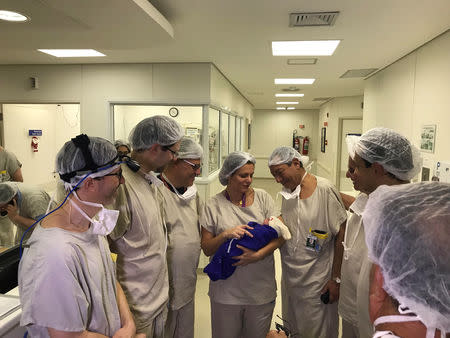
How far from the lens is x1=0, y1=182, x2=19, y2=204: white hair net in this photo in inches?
90.3

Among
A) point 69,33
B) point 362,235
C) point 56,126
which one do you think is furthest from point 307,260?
point 56,126

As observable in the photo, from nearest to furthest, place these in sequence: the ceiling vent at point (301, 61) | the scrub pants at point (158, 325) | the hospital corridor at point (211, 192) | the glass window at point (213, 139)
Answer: the hospital corridor at point (211, 192) < the scrub pants at point (158, 325) < the ceiling vent at point (301, 61) < the glass window at point (213, 139)

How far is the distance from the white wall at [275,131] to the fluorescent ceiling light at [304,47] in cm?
770

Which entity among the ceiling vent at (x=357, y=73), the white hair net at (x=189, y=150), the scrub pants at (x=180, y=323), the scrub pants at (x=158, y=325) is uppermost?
the ceiling vent at (x=357, y=73)

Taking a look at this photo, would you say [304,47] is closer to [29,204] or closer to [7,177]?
[29,204]

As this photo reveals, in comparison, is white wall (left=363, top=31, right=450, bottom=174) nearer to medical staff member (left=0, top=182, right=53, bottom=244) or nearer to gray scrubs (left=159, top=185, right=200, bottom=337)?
gray scrubs (left=159, top=185, right=200, bottom=337)

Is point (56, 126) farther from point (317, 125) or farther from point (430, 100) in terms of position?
point (317, 125)

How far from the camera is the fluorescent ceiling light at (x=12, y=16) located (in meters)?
2.00

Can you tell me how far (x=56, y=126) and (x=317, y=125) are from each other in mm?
8475

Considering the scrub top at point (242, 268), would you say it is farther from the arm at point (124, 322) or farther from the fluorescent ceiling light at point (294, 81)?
the fluorescent ceiling light at point (294, 81)

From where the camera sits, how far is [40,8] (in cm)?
189

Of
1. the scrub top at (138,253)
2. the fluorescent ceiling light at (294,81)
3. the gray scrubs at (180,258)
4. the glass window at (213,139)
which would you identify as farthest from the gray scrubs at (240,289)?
the fluorescent ceiling light at (294,81)

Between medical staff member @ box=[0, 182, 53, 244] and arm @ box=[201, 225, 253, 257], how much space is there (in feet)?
4.32

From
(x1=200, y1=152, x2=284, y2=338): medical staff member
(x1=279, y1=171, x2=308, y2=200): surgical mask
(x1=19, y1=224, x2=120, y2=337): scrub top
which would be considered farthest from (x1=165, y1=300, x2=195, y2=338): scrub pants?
(x1=279, y1=171, x2=308, y2=200): surgical mask
